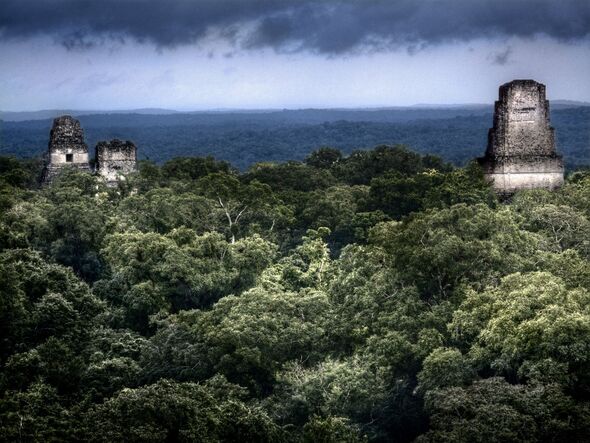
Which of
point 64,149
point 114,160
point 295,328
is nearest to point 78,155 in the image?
point 64,149

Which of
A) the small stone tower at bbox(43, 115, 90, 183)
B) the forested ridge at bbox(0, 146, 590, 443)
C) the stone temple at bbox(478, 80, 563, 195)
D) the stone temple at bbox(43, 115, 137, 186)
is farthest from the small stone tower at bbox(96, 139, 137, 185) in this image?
the stone temple at bbox(478, 80, 563, 195)

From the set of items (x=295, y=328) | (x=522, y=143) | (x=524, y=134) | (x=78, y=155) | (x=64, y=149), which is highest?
(x=524, y=134)

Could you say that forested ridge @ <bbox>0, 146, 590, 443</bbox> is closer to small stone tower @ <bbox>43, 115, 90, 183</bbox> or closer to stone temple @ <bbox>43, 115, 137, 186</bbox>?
→ stone temple @ <bbox>43, 115, 137, 186</bbox>

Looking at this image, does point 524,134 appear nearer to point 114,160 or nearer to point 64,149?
point 114,160

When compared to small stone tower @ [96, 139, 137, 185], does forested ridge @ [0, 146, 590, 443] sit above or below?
below

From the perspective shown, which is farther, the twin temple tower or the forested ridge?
the twin temple tower

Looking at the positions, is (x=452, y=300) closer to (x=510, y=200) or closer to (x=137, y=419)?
(x=137, y=419)

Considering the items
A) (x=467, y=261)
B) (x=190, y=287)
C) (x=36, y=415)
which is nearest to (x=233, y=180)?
(x=190, y=287)
